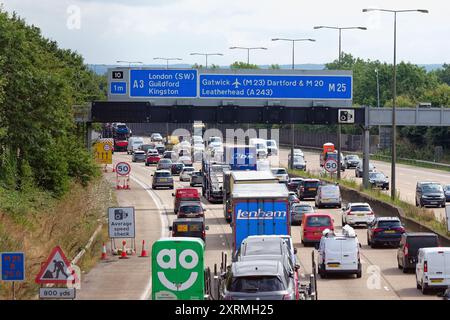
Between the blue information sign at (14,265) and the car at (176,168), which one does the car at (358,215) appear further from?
the car at (176,168)

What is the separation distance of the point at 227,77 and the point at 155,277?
4214cm

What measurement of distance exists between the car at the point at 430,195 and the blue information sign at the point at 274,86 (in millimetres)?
6657

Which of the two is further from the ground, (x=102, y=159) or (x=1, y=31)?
(x=1, y=31)

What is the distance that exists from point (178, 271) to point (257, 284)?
6.07ft

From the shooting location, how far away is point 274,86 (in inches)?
2677

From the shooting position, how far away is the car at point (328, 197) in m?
68.0

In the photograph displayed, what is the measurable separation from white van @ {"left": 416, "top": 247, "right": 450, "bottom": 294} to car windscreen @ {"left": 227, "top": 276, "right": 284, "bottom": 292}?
8487 millimetres

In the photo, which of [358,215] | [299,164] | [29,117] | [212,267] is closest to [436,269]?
[212,267]

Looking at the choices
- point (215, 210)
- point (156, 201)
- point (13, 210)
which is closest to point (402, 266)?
point (13, 210)

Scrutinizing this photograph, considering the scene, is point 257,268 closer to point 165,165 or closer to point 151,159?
point 165,165

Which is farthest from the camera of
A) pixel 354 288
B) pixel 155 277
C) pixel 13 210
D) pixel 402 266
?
pixel 13 210

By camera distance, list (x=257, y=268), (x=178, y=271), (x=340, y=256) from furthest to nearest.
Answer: (x=340, y=256) → (x=178, y=271) → (x=257, y=268)

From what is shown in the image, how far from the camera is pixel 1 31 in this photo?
2117 inches

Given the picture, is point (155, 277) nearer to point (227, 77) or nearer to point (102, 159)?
point (227, 77)
